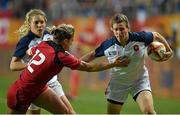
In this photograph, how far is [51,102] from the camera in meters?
7.64

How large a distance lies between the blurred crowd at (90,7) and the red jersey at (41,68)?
11.2 meters

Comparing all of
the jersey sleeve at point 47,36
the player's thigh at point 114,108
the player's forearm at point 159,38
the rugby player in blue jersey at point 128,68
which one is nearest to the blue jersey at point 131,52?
the rugby player in blue jersey at point 128,68

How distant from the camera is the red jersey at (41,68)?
7.22m

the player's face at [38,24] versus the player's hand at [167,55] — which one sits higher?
the player's face at [38,24]

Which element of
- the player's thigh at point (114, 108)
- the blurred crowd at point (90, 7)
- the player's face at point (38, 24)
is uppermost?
the player's face at point (38, 24)

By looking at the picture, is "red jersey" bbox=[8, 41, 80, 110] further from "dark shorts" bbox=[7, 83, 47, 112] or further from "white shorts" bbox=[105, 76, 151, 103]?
"white shorts" bbox=[105, 76, 151, 103]

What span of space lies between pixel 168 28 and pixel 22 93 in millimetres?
11032

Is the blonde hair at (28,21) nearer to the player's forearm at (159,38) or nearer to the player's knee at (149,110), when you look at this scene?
the player's forearm at (159,38)

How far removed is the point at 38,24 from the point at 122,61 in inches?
66.5

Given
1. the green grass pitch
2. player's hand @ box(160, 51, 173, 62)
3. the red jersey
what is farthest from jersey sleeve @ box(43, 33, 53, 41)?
the green grass pitch

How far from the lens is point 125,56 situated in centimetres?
803

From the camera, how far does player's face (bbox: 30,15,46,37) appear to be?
8.60 m

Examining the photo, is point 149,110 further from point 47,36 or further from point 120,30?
point 47,36

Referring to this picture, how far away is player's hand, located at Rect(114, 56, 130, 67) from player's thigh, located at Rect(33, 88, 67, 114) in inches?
37.9
